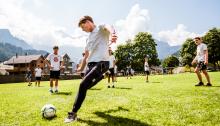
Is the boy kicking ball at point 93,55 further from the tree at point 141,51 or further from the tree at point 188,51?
the tree at point 188,51

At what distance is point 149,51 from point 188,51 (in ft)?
70.4

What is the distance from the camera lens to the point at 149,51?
112062 mm

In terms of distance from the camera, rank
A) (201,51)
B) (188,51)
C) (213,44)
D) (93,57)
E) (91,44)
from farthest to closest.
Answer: (188,51) < (213,44) < (201,51) < (91,44) < (93,57)

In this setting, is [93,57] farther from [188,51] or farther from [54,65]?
[188,51]

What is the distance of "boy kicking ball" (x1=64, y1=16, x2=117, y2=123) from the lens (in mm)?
7709

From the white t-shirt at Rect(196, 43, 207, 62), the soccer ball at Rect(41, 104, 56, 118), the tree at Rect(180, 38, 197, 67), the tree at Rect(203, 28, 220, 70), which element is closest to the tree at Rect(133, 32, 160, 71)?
the tree at Rect(180, 38, 197, 67)

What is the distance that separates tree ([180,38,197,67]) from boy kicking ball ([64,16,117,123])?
4484 inches

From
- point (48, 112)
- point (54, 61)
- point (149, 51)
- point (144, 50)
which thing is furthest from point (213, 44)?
point (48, 112)

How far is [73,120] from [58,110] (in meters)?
2.20

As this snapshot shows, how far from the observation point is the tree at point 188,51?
117969mm

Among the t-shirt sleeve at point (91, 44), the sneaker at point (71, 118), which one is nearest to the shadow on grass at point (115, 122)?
the sneaker at point (71, 118)

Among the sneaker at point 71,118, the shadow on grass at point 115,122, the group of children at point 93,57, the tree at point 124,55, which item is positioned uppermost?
the tree at point 124,55

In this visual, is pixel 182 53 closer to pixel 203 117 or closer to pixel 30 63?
pixel 30 63

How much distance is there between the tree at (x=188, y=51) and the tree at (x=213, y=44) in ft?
45.5
